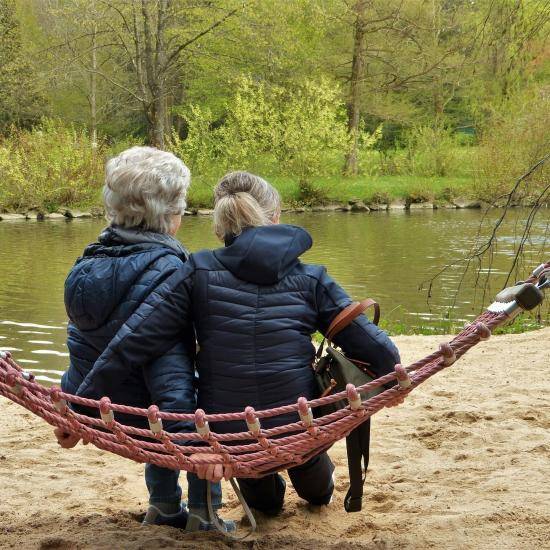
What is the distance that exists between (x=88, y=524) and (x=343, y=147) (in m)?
24.6

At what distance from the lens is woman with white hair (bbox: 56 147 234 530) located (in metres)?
2.51

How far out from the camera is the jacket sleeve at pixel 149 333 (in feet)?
8.09

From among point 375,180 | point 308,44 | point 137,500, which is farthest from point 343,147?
point 137,500

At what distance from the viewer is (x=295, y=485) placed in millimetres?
3006

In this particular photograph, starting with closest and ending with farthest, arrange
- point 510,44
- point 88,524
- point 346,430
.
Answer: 1. point 346,430
2. point 88,524
3. point 510,44

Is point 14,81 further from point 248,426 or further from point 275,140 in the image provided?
point 248,426

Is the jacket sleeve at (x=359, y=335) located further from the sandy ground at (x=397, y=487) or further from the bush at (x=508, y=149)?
the bush at (x=508, y=149)

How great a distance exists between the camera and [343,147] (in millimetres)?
26766

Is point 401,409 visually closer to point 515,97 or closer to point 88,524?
point 88,524

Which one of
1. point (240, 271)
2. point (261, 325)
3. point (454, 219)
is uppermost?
point (240, 271)

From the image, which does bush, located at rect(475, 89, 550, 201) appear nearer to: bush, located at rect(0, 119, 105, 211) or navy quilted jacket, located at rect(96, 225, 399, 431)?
bush, located at rect(0, 119, 105, 211)

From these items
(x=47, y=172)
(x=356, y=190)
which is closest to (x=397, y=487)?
(x=47, y=172)

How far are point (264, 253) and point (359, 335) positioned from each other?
0.38m

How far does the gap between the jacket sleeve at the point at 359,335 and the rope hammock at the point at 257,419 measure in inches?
4.3
